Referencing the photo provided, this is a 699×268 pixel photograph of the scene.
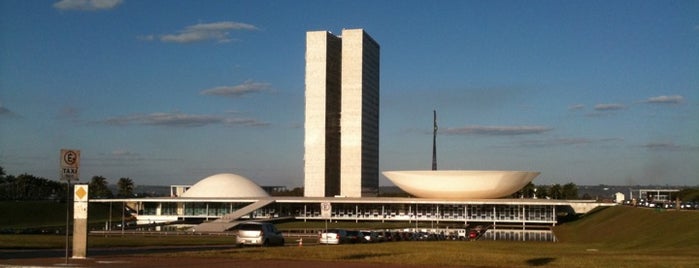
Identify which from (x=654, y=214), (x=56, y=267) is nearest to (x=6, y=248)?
(x=56, y=267)

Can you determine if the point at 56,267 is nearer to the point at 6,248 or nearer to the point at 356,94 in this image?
the point at 6,248

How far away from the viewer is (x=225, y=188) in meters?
119

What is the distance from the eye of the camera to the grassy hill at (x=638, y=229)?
4838cm

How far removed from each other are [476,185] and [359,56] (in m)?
51.3

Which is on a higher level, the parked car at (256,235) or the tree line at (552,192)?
the tree line at (552,192)

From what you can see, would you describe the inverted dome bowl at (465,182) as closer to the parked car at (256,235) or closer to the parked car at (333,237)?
the parked car at (333,237)

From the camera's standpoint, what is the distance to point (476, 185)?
100500 millimetres

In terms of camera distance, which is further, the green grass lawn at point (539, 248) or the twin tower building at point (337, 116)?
the twin tower building at point (337, 116)

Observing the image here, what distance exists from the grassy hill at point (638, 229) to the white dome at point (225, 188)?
4975 centimetres

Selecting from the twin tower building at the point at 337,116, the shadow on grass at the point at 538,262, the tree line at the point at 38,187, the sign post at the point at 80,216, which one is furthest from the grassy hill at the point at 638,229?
the tree line at the point at 38,187

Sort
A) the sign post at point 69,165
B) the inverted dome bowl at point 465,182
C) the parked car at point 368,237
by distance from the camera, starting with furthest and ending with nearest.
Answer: the inverted dome bowl at point 465,182, the parked car at point 368,237, the sign post at point 69,165

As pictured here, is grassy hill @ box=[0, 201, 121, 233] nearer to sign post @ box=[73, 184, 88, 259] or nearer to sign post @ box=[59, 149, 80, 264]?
sign post @ box=[73, 184, 88, 259]

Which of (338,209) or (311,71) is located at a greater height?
(311,71)

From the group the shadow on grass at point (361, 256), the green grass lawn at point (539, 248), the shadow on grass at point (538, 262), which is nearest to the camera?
the shadow on grass at point (538, 262)
